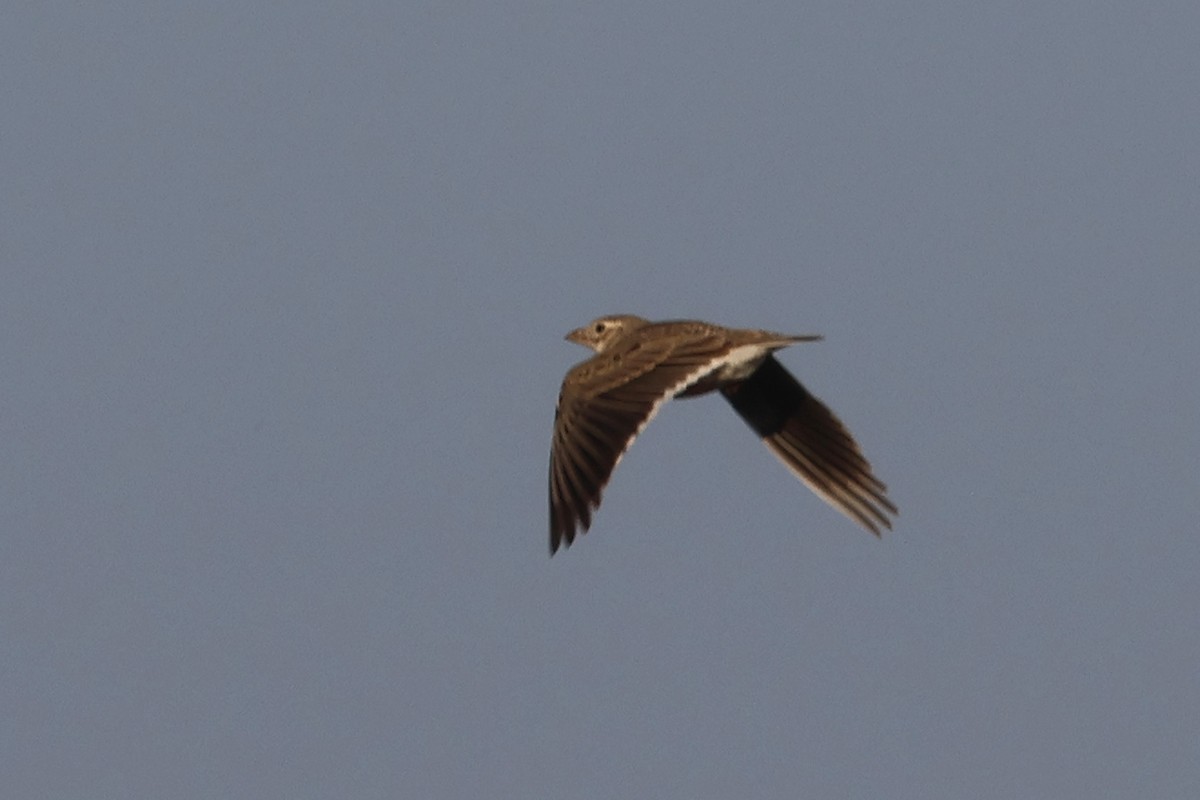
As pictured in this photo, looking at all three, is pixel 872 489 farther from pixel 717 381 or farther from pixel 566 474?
pixel 566 474

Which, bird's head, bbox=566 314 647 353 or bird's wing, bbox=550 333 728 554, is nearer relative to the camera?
bird's wing, bbox=550 333 728 554

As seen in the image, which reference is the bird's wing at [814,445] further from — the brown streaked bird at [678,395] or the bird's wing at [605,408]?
the bird's wing at [605,408]

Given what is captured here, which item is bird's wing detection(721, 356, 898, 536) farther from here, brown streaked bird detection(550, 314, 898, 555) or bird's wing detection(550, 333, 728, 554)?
bird's wing detection(550, 333, 728, 554)

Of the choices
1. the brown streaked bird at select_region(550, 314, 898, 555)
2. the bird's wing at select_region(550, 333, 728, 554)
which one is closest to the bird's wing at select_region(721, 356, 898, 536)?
the brown streaked bird at select_region(550, 314, 898, 555)

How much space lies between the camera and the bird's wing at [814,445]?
22328 mm

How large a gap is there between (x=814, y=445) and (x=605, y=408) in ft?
14.3

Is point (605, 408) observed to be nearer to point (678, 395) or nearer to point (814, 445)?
point (678, 395)

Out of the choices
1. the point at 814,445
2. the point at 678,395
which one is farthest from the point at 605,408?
the point at 814,445

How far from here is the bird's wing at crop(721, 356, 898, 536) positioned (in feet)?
73.3

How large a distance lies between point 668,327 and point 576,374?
1797 mm

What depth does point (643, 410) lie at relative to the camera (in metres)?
18.4

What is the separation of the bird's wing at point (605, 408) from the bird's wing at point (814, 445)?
2084 mm

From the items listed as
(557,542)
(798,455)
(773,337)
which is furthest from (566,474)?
(798,455)

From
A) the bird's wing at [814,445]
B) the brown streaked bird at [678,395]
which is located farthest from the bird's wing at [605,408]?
the bird's wing at [814,445]
